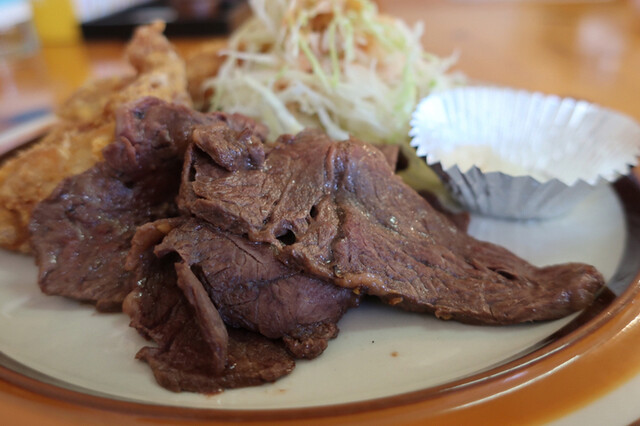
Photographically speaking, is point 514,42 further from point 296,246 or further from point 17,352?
point 17,352

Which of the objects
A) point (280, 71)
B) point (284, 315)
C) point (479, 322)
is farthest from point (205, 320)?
point (280, 71)

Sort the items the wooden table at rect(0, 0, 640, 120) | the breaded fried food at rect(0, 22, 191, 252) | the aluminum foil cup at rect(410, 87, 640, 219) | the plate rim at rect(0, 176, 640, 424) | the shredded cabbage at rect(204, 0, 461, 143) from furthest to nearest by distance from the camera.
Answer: the wooden table at rect(0, 0, 640, 120)
the shredded cabbage at rect(204, 0, 461, 143)
the aluminum foil cup at rect(410, 87, 640, 219)
the breaded fried food at rect(0, 22, 191, 252)
the plate rim at rect(0, 176, 640, 424)

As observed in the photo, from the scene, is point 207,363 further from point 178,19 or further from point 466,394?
point 178,19

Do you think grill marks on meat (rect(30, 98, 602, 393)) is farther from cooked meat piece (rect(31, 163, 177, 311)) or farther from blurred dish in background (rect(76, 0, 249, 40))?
blurred dish in background (rect(76, 0, 249, 40))

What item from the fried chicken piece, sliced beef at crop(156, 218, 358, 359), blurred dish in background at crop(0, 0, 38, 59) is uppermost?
the fried chicken piece

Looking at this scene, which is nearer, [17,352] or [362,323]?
[17,352]

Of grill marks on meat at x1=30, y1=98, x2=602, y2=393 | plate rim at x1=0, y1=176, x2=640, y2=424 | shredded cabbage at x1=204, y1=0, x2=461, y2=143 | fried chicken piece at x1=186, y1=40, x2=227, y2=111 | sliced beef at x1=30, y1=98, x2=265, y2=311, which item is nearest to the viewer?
plate rim at x1=0, y1=176, x2=640, y2=424

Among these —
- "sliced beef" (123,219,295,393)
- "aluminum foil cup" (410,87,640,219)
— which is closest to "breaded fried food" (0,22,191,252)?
"sliced beef" (123,219,295,393)
